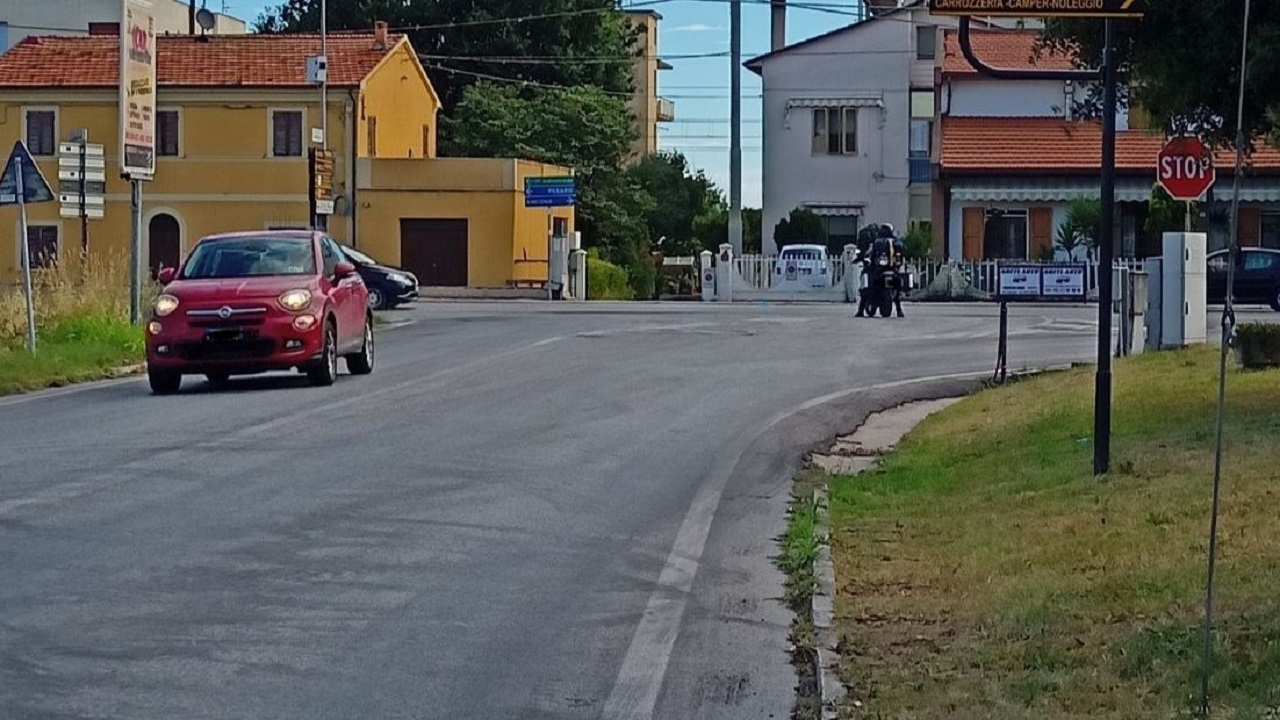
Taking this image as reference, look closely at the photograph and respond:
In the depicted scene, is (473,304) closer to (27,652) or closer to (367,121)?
(367,121)

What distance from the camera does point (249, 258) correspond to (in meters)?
21.2

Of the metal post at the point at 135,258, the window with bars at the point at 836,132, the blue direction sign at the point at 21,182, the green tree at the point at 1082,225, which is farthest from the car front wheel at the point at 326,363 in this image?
the window with bars at the point at 836,132

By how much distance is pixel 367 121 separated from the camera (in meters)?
60.4

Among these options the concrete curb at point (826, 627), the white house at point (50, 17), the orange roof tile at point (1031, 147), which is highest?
the white house at point (50, 17)

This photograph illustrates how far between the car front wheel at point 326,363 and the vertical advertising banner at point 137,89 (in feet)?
23.3

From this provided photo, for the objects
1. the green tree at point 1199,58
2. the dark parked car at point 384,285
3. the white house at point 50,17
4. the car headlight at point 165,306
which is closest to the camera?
the green tree at point 1199,58

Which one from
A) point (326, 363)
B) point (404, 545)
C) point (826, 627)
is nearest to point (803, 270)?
point (326, 363)

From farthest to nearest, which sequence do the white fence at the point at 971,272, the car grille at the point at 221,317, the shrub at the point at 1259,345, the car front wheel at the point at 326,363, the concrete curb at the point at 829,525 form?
1. the white fence at the point at 971,272
2. the car front wheel at the point at 326,363
3. the car grille at the point at 221,317
4. the shrub at the point at 1259,345
5. the concrete curb at the point at 829,525

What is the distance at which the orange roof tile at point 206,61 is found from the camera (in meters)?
59.6

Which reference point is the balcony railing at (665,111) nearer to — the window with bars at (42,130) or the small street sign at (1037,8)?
the window with bars at (42,130)

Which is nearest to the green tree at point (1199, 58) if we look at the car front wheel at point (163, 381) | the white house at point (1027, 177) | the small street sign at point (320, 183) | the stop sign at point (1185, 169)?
the stop sign at point (1185, 169)

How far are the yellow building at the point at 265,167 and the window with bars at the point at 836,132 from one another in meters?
8.12

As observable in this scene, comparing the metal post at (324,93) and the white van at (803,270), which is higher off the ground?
the metal post at (324,93)

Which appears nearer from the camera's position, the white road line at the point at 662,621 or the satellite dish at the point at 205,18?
the white road line at the point at 662,621
